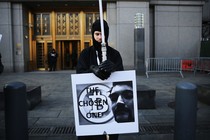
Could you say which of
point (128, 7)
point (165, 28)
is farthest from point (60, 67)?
point (165, 28)

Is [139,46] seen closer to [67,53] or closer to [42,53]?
[67,53]

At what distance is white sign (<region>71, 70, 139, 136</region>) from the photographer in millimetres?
3100

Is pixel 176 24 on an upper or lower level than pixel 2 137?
upper

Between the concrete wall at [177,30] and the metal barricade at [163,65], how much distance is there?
15.0ft

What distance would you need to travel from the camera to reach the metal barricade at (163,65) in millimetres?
14234

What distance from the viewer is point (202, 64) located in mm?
15172

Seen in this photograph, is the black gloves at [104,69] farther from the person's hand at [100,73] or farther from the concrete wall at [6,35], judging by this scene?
the concrete wall at [6,35]

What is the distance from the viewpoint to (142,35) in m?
14.9

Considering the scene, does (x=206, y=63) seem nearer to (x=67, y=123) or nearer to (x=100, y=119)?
(x=67, y=123)

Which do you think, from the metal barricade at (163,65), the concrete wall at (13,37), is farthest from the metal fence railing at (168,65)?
the concrete wall at (13,37)

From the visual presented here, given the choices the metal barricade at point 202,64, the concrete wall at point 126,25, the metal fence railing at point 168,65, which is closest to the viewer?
the metal fence railing at point 168,65

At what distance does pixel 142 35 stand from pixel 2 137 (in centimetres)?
1129

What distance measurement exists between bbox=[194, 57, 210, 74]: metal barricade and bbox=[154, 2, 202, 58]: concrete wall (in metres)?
3.70

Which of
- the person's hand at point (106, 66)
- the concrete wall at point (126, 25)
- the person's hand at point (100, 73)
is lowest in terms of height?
the person's hand at point (100, 73)
